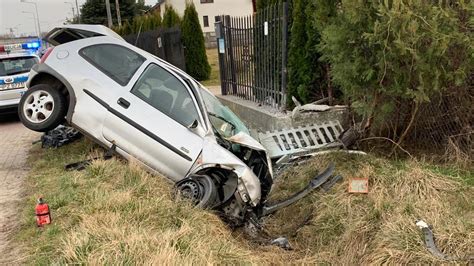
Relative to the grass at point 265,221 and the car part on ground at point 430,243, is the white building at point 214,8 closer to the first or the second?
the grass at point 265,221

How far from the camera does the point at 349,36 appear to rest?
217 inches

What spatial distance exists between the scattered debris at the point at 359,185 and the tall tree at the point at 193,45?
15217 mm

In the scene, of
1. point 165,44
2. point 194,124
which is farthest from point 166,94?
point 165,44

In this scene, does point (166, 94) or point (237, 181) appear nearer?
point (237, 181)

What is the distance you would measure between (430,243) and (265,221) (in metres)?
2.30

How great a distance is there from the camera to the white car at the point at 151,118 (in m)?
5.57

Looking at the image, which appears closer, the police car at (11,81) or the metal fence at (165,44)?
the police car at (11,81)

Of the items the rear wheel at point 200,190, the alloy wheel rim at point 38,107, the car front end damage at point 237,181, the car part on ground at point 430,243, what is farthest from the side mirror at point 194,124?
the car part on ground at point 430,243

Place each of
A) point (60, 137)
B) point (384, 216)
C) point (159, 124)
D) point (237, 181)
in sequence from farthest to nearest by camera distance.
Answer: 1. point (60, 137)
2. point (159, 124)
3. point (237, 181)
4. point (384, 216)

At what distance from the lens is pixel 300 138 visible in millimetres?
7484

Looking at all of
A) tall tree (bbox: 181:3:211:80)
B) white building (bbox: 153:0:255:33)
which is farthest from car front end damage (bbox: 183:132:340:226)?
white building (bbox: 153:0:255:33)

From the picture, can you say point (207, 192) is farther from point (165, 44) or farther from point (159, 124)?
point (165, 44)

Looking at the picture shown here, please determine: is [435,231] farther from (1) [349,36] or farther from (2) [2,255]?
(2) [2,255]

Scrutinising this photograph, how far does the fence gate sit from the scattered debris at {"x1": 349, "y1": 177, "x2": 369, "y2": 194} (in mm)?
3302
